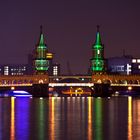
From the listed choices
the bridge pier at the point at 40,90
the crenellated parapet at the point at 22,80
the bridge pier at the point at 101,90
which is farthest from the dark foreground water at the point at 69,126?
the crenellated parapet at the point at 22,80

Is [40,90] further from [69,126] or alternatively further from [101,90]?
[69,126]

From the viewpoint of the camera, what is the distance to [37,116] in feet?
269

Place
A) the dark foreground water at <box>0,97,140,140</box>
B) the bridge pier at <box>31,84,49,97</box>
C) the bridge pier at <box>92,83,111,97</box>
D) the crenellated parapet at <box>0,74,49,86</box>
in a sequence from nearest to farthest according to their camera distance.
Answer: the dark foreground water at <box>0,97,140,140</box>
the bridge pier at <box>31,84,49,97</box>
the bridge pier at <box>92,83,111,97</box>
the crenellated parapet at <box>0,74,49,86</box>

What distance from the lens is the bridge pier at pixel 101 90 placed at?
190875 mm

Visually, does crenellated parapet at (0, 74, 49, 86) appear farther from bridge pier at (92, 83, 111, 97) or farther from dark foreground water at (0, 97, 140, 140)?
dark foreground water at (0, 97, 140, 140)

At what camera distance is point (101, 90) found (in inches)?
7648

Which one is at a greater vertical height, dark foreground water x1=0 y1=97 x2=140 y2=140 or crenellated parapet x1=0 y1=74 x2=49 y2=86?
crenellated parapet x1=0 y1=74 x2=49 y2=86

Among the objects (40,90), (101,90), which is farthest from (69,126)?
(101,90)

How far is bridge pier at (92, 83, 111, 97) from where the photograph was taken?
626 ft

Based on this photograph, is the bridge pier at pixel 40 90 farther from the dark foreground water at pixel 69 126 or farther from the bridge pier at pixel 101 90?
the dark foreground water at pixel 69 126

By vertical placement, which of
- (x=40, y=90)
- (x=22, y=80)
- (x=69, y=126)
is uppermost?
(x=22, y=80)

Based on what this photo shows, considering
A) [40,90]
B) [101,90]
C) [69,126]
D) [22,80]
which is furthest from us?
[22,80]

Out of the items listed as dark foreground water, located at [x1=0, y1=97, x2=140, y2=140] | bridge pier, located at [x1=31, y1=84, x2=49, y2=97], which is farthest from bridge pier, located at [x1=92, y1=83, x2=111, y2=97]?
dark foreground water, located at [x1=0, y1=97, x2=140, y2=140]

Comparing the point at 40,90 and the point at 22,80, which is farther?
the point at 22,80
